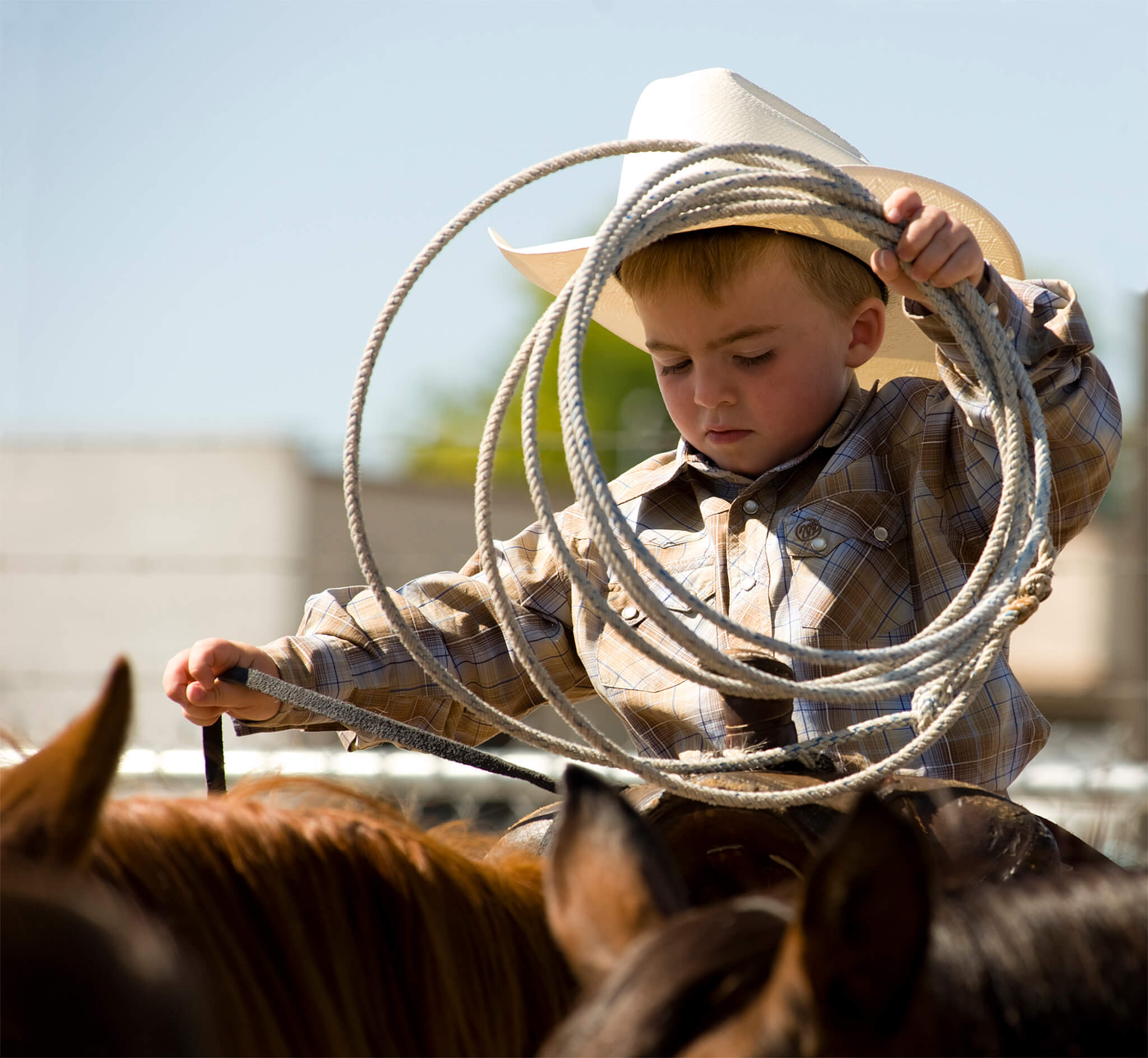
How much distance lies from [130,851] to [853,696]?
2.14ft

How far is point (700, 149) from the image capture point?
124 centimetres

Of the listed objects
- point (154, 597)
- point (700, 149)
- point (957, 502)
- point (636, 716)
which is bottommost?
point (154, 597)

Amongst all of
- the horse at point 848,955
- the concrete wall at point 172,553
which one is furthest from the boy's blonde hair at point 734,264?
the concrete wall at point 172,553

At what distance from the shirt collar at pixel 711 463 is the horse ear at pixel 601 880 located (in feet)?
2.92

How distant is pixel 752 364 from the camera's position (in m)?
1.51

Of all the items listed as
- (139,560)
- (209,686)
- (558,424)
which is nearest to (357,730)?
(209,686)

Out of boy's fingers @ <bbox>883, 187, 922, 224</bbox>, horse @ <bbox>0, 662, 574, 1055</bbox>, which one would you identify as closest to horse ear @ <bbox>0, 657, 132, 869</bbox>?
horse @ <bbox>0, 662, 574, 1055</bbox>

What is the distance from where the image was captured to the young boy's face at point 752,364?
1.51m

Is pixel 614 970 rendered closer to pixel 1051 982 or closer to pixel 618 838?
pixel 618 838

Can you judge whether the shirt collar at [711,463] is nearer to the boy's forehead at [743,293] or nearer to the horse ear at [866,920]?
the boy's forehead at [743,293]

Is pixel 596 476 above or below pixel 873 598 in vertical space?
above

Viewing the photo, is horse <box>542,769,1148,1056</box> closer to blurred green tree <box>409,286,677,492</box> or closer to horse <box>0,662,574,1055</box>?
horse <box>0,662,574,1055</box>

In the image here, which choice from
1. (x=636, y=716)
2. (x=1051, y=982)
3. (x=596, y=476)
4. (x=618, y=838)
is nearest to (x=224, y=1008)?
(x=618, y=838)

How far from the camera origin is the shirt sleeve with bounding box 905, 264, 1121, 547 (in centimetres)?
135
